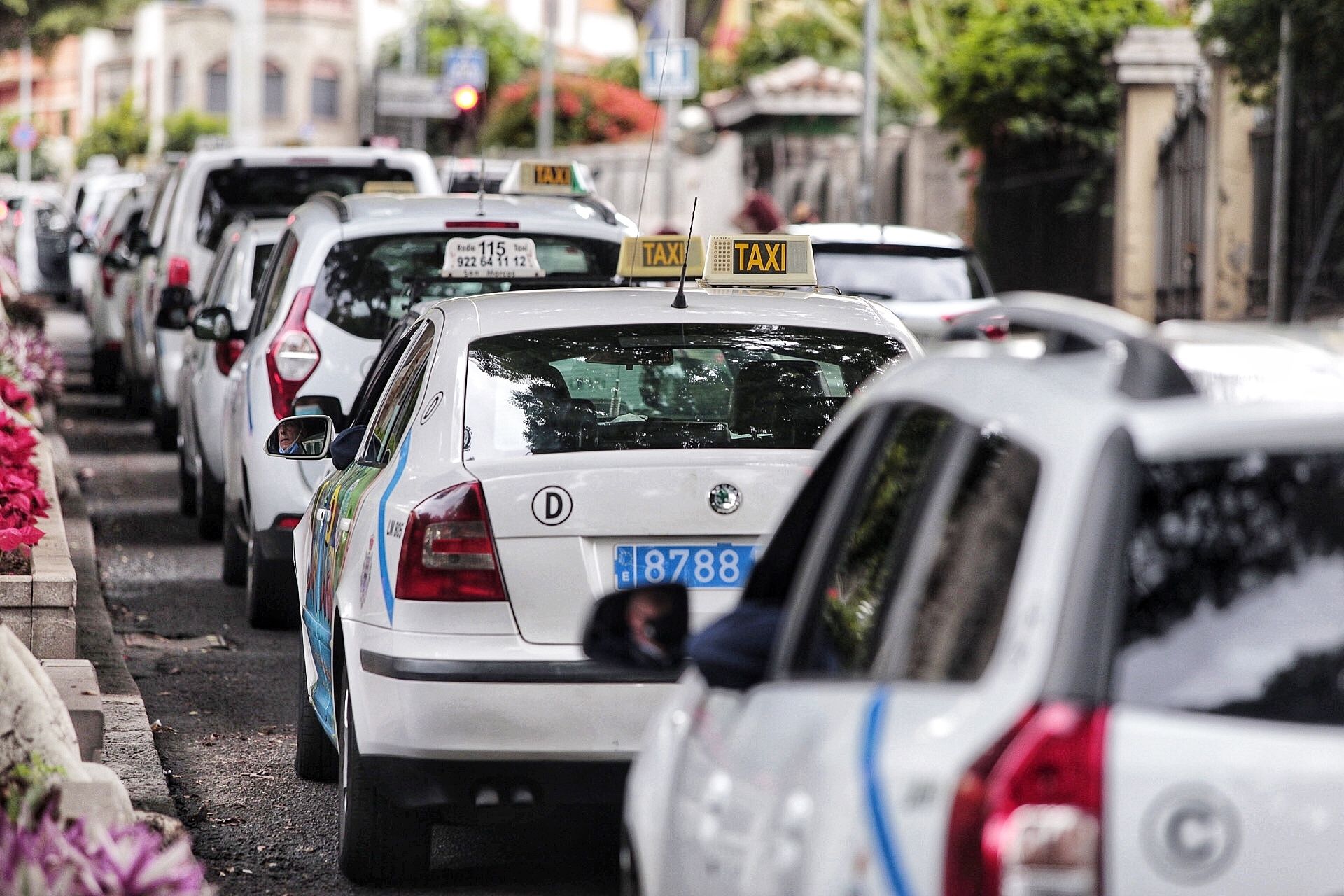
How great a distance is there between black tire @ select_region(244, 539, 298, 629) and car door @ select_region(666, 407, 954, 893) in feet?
19.8

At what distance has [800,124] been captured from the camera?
135ft

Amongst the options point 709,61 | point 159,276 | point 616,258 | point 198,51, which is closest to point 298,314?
point 616,258

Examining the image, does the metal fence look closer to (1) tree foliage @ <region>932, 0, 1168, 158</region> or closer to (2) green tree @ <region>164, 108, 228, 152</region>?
(1) tree foliage @ <region>932, 0, 1168, 158</region>

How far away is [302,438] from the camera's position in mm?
7438

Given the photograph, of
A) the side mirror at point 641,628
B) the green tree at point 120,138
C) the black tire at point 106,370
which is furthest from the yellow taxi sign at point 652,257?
the green tree at point 120,138

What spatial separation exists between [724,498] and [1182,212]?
632 inches

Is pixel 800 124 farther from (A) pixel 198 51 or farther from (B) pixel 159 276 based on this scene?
(A) pixel 198 51

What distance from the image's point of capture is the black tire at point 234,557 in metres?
10.7

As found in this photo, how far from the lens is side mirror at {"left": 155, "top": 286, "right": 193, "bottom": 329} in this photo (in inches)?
530

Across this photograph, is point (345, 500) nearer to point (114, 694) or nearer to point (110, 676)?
point (114, 694)

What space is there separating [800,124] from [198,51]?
56.4 metres

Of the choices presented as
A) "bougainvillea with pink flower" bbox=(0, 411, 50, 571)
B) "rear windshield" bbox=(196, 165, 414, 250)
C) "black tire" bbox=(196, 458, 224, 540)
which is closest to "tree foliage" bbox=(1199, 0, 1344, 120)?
"rear windshield" bbox=(196, 165, 414, 250)

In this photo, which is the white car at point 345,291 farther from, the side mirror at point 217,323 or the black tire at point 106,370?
the black tire at point 106,370

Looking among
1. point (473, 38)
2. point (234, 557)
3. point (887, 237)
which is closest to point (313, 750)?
point (234, 557)
